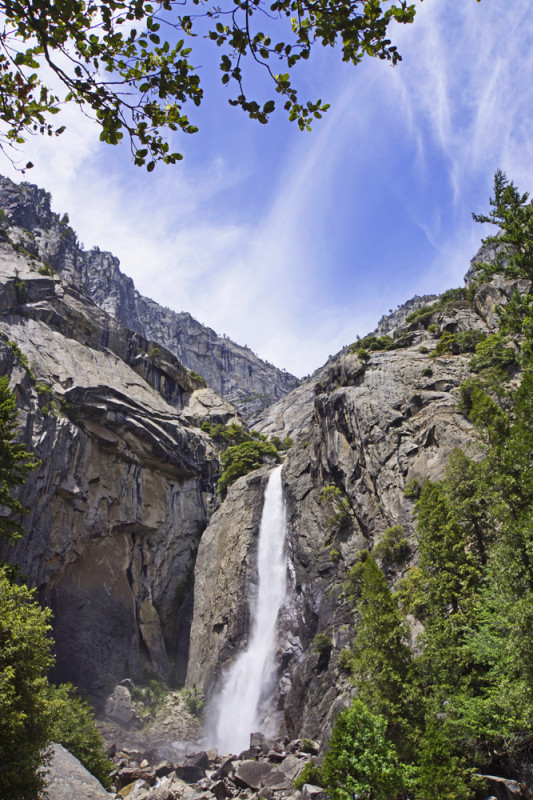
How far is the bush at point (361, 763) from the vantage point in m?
12.5

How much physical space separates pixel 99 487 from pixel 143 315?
10502cm

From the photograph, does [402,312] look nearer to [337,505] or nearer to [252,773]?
[337,505]

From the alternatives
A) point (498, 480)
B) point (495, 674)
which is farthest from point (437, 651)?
point (498, 480)

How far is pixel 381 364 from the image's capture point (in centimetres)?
4000

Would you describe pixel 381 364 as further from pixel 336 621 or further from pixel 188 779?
pixel 188 779

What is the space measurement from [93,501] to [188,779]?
22.2 metres

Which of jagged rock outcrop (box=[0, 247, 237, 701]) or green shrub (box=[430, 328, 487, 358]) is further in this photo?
green shrub (box=[430, 328, 487, 358])

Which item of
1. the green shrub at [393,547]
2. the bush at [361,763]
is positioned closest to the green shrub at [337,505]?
the green shrub at [393,547]

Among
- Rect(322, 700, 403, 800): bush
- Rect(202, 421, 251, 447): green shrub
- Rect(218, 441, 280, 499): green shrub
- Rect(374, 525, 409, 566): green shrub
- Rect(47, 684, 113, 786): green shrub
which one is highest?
Rect(202, 421, 251, 447): green shrub

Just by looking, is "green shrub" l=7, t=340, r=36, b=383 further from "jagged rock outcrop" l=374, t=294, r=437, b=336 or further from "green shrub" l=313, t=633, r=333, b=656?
"jagged rock outcrop" l=374, t=294, r=437, b=336

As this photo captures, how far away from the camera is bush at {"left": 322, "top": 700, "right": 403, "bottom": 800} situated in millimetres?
12531

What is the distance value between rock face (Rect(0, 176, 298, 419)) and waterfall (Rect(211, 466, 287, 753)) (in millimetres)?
68124

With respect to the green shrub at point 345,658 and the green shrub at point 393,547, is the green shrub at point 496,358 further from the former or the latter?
the green shrub at point 345,658

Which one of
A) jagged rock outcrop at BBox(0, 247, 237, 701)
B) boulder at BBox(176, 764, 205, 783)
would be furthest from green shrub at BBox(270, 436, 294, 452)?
boulder at BBox(176, 764, 205, 783)
